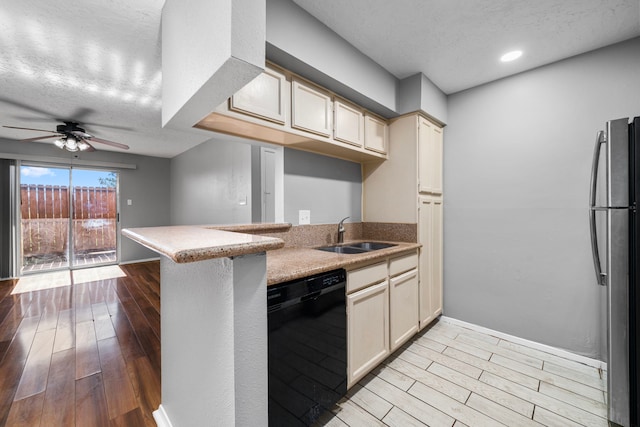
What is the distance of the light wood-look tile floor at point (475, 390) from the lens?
4.84ft

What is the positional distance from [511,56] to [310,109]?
1741mm

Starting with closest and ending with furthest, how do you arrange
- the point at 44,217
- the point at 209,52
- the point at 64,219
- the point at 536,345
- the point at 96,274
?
the point at 209,52, the point at 536,345, the point at 96,274, the point at 44,217, the point at 64,219

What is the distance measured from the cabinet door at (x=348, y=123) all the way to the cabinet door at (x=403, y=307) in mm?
1203

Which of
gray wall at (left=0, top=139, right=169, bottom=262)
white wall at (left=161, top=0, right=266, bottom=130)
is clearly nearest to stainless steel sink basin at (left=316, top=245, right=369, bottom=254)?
white wall at (left=161, top=0, right=266, bottom=130)

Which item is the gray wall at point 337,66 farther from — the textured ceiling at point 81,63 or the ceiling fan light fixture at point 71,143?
the ceiling fan light fixture at point 71,143

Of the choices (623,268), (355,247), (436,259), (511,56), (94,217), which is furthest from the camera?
(94,217)

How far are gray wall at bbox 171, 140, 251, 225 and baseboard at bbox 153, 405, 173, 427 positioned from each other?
230 centimetres

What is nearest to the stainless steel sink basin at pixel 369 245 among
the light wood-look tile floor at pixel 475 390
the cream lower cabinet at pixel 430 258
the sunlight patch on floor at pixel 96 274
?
the cream lower cabinet at pixel 430 258

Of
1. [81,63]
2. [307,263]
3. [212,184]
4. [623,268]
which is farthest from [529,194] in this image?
[212,184]

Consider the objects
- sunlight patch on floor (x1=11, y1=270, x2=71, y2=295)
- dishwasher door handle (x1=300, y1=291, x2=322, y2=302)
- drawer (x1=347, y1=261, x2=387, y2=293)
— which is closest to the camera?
dishwasher door handle (x1=300, y1=291, x2=322, y2=302)

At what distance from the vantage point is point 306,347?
50.3 inches

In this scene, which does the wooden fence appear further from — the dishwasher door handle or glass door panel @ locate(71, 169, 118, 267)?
the dishwasher door handle

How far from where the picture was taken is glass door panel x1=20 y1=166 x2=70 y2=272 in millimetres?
4867

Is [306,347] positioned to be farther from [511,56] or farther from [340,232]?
[511,56]
